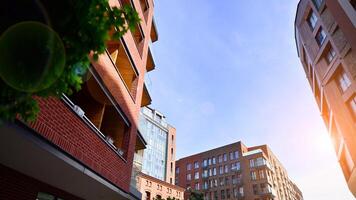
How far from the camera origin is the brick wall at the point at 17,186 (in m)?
5.30

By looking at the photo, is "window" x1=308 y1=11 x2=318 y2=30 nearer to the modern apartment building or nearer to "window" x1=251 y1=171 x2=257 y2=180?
the modern apartment building

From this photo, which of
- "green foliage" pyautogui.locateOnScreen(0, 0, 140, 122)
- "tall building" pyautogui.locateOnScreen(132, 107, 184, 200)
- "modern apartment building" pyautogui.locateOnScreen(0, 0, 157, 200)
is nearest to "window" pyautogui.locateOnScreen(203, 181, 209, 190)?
"tall building" pyautogui.locateOnScreen(132, 107, 184, 200)

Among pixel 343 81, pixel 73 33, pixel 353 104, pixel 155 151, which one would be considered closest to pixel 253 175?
pixel 155 151

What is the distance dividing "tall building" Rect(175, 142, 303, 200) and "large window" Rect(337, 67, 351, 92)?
127ft

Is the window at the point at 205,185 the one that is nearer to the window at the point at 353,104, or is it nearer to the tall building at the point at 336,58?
the tall building at the point at 336,58

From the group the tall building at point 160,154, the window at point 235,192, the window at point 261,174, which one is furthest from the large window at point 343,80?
the window at point 235,192

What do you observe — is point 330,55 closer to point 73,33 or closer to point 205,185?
point 73,33

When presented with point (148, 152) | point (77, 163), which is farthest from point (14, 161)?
point (148, 152)

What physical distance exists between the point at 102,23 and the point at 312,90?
27858 millimetres

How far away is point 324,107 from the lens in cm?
2309

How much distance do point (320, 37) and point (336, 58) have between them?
344cm

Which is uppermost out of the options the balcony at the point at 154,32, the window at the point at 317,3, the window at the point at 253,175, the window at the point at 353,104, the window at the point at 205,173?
the window at the point at 317,3

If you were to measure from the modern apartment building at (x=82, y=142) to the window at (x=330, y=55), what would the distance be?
1518 centimetres

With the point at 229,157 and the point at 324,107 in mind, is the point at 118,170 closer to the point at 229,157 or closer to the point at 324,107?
the point at 324,107
